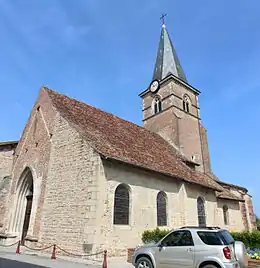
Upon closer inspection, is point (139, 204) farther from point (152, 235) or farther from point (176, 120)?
point (176, 120)

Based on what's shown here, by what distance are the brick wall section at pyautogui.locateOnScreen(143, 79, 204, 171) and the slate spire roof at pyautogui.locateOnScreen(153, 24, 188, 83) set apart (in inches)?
90.2

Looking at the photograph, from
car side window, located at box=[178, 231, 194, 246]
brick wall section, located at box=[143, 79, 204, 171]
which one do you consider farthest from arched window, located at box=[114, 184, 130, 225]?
brick wall section, located at box=[143, 79, 204, 171]

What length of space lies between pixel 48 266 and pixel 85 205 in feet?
10.2

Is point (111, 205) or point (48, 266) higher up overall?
point (111, 205)

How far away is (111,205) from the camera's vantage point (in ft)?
38.7

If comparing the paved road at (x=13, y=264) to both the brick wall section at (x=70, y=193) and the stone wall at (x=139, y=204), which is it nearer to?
the brick wall section at (x=70, y=193)

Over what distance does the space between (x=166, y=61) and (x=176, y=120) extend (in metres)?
9.33

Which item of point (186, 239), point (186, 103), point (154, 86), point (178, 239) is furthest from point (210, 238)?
point (154, 86)

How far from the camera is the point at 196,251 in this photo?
6.82m

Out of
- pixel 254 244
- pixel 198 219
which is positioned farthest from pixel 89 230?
pixel 198 219

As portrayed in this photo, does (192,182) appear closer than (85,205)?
No

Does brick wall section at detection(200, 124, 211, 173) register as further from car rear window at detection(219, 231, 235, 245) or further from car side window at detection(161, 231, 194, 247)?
car rear window at detection(219, 231, 235, 245)

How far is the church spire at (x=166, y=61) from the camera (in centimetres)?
2865

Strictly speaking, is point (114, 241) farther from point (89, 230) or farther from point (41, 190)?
point (41, 190)
